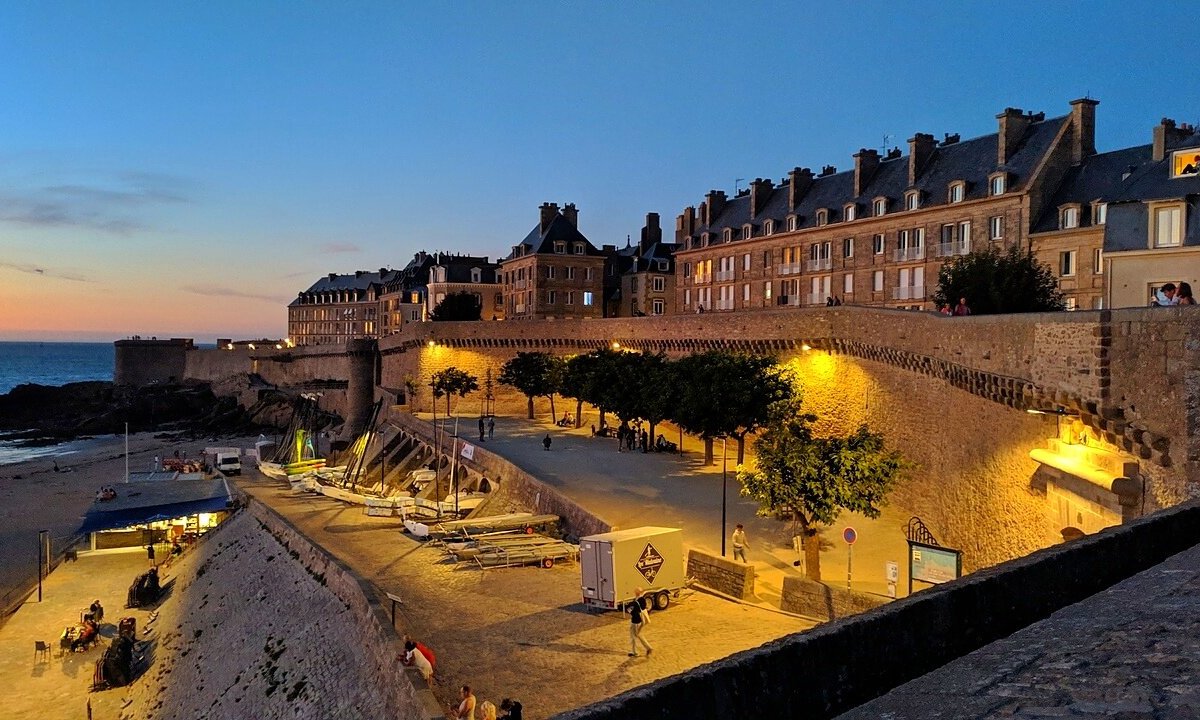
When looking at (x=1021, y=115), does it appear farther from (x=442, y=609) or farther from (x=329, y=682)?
(x=329, y=682)

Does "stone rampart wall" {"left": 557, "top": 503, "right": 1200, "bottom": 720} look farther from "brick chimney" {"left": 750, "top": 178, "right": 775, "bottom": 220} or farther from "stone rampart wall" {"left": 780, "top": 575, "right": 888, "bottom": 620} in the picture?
"brick chimney" {"left": 750, "top": 178, "right": 775, "bottom": 220}

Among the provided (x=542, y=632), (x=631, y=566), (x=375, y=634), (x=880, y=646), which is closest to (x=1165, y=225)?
(x=631, y=566)

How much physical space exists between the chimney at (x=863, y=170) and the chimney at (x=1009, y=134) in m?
7.60

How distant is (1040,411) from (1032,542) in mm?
2885

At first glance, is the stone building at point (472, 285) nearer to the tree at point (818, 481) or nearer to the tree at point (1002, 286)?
the tree at point (1002, 286)

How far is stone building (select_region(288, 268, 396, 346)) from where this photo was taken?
107500 millimetres

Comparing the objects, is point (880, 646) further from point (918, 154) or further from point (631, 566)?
point (918, 154)

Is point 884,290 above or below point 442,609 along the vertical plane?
above

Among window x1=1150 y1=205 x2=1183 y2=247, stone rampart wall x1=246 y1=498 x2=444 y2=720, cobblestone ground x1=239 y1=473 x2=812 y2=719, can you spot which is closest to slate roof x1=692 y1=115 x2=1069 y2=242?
window x1=1150 y1=205 x2=1183 y2=247

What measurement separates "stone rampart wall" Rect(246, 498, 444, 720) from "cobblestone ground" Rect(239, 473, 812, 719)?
46 centimetres

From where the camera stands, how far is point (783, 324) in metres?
32.5

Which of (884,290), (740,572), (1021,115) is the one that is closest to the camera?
(740,572)

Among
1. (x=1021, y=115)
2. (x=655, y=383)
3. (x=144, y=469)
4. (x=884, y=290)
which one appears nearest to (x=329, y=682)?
(x=655, y=383)

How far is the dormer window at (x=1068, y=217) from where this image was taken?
35312 millimetres
